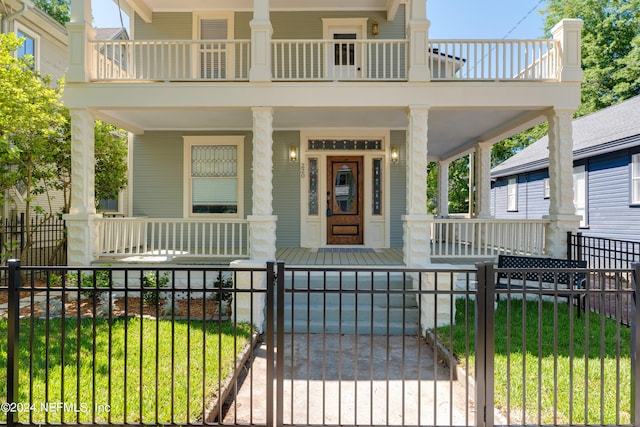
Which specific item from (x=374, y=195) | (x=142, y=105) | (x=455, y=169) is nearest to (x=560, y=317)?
(x=374, y=195)

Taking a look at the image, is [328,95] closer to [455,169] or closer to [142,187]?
[142,187]

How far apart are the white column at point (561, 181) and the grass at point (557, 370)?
5.37 ft

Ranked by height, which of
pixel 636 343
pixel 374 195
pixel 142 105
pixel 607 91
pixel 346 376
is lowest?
pixel 346 376

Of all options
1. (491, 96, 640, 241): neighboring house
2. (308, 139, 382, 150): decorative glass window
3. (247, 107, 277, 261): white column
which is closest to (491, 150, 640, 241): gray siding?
(491, 96, 640, 241): neighboring house

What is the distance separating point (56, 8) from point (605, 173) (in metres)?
24.1

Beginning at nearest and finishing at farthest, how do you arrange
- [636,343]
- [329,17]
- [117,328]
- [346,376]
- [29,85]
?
[636,343]
[346,376]
[117,328]
[29,85]
[329,17]

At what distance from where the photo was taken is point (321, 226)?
9336 mm

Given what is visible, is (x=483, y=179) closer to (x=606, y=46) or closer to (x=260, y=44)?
(x=260, y=44)

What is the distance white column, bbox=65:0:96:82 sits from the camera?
21.9 ft

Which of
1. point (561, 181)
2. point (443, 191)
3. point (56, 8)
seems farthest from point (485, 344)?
point (56, 8)

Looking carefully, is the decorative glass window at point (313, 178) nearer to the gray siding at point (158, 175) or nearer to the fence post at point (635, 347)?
the gray siding at point (158, 175)

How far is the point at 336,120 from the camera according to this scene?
8312 mm

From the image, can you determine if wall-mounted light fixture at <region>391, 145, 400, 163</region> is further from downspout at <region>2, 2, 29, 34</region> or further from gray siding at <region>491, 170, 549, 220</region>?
downspout at <region>2, 2, 29, 34</region>

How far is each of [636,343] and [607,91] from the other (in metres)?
22.4
